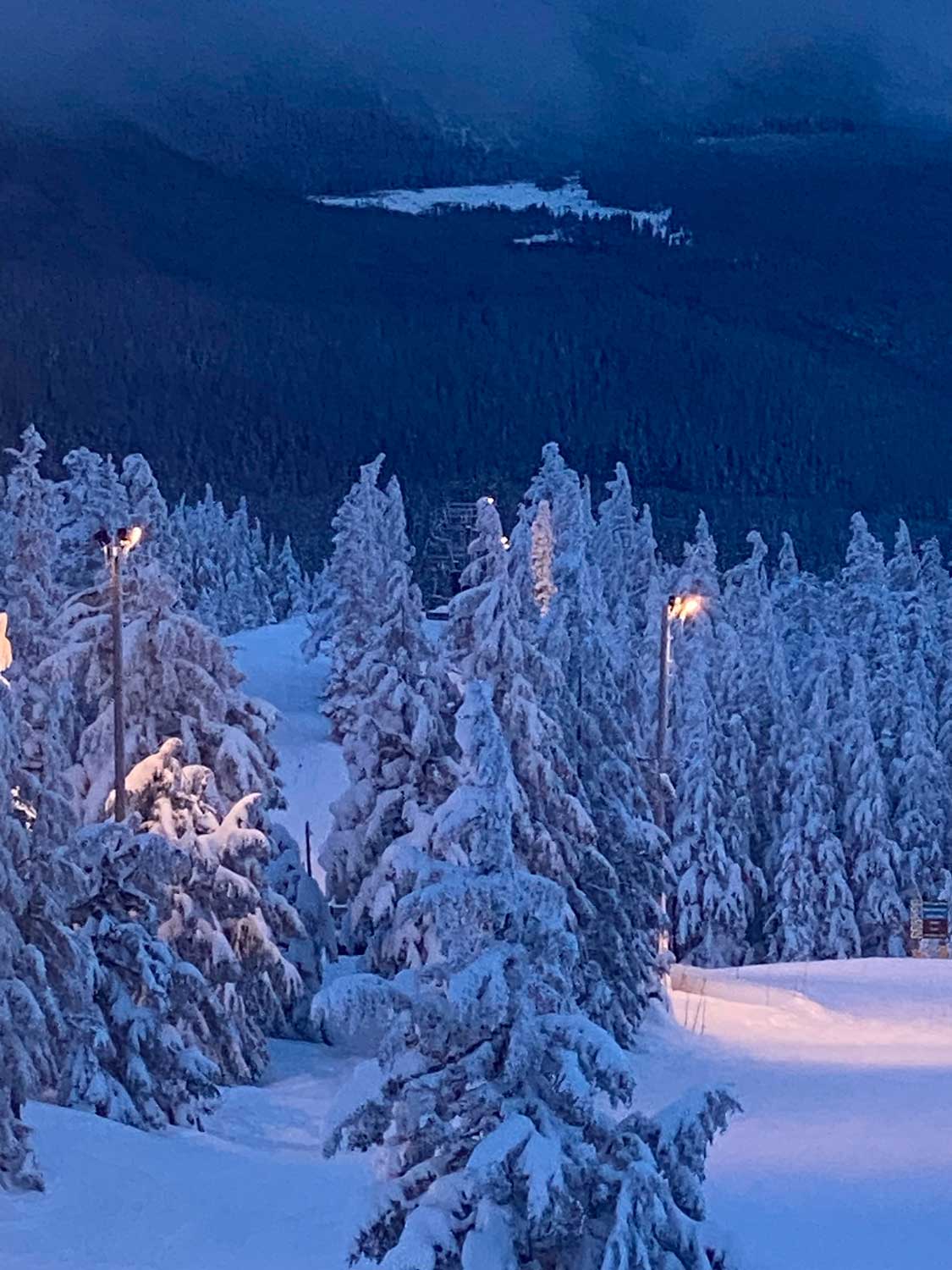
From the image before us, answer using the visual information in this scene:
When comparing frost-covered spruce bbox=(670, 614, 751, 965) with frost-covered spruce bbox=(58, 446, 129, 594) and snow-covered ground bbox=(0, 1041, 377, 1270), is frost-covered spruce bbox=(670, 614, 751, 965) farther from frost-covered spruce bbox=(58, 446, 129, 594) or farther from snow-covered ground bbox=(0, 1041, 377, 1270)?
snow-covered ground bbox=(0, 1041, 377, 1270)

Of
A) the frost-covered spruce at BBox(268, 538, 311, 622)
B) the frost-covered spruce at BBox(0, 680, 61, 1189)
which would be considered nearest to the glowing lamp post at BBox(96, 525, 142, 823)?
the frost-covered spruce at BBox(0, 680, 61, 1189)

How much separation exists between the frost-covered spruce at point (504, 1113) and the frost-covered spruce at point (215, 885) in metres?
10.8

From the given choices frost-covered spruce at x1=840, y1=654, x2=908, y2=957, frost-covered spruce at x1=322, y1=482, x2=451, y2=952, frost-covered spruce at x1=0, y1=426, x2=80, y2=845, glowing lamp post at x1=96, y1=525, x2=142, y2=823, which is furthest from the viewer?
frost-covered spruce at x1=840, y1=654, x2=908, y2=957

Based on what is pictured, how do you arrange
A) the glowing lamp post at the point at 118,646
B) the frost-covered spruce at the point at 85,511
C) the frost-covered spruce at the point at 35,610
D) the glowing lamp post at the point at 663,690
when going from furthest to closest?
the frost-covered spruce at the point at 85,511 → the frost-covered spruce at the point at 35,610 → the glowing lamp post at the point at 663,690 → the glowing lamp post at the point at 118,646

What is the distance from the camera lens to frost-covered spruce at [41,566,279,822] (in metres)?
20.9

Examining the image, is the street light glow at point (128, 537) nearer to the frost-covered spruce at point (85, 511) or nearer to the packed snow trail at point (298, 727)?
the frost-covered spruce at point (85, 511)

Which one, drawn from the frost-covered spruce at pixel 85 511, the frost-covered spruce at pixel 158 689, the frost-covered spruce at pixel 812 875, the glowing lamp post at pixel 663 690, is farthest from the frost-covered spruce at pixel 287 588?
the frost-covered spruce at pixel 158 689

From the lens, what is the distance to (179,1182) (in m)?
14.4

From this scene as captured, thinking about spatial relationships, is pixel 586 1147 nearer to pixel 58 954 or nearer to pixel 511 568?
pixel 58 954

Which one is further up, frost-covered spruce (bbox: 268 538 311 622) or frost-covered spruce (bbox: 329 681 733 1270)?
frost-covered spruce (bbox: 268 538 311 622)

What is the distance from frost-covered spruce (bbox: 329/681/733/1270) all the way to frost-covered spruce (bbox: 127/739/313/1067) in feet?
35.6

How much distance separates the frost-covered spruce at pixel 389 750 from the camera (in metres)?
22.8

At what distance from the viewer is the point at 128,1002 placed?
53.2 feet

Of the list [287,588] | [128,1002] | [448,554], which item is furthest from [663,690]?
[287,588]
